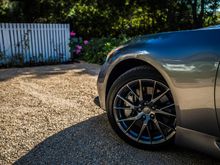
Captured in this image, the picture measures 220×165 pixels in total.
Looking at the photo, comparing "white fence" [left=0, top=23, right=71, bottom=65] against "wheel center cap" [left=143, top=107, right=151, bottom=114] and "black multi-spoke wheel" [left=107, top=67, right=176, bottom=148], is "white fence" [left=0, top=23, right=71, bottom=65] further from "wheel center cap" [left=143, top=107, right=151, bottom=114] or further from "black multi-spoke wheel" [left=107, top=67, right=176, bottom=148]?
"wheel center cap" [left=143, top=107, right=151, bottom=114]

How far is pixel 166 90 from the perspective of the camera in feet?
6.66

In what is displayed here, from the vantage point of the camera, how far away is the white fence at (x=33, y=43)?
739 centimetres

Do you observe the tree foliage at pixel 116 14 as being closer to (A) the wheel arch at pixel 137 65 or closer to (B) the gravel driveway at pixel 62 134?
(B) the gravel driveway at pixel 62 134

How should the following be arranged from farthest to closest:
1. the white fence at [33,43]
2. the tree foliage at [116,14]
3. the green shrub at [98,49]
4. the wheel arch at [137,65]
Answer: the tree foliage at [116,14]
the green shrub at [98,49]
the white fence at [33,43]
the wheel arch at [137,65]

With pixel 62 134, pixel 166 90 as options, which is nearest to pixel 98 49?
pixel 62 134

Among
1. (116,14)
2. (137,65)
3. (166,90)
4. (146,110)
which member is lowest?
(146,110)

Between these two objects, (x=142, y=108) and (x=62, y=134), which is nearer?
(x=142, y=108)

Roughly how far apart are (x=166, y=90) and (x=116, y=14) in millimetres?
8595

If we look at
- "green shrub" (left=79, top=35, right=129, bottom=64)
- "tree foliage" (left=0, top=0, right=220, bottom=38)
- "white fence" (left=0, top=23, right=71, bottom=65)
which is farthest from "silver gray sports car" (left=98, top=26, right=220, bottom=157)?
"tree foliage" (left=0, top=0, right=220, bottom=38)

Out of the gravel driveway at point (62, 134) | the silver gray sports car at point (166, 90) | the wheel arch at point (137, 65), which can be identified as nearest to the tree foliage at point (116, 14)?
the gravel driveway at point (62, 134)

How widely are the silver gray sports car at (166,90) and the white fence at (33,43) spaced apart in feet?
18.6

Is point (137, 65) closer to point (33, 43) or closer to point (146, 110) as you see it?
point (146, 110)

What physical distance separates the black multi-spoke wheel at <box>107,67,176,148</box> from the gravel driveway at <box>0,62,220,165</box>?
0.43 ft

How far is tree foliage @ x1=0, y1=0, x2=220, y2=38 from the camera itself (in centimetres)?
951
